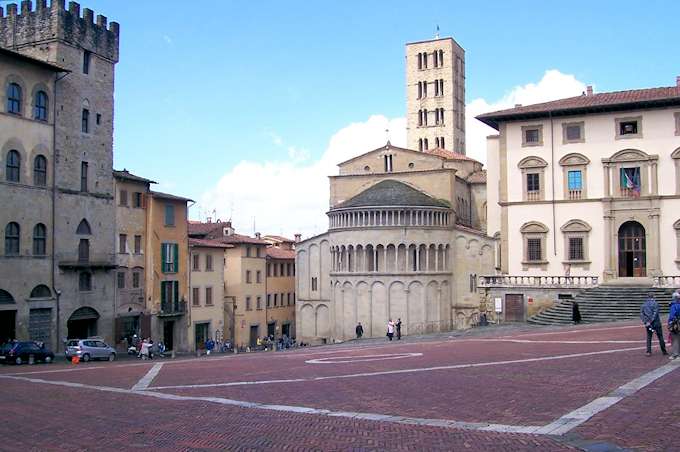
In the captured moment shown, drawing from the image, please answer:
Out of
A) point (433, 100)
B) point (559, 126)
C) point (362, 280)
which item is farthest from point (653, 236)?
point (433, 100)

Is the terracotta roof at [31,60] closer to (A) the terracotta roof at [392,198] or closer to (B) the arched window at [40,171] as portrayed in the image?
(B) the arched window at [40,171]

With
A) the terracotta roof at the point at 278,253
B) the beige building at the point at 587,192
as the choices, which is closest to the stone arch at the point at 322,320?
the terracotta roof at the point at 278,253

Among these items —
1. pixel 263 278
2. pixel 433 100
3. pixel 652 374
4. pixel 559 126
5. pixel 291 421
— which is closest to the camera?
pixel 291 421

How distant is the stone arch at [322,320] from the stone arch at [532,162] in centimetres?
2629

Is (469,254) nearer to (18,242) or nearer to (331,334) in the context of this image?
(331,334)

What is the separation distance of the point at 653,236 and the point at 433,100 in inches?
2409

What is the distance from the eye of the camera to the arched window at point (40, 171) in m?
47.0

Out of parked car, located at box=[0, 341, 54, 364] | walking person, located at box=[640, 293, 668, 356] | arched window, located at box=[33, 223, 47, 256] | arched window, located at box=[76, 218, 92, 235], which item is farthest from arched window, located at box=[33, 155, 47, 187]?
walking person, located at box=[640, 293, 668, 356]

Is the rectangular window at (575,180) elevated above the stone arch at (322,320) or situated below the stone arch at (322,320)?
above

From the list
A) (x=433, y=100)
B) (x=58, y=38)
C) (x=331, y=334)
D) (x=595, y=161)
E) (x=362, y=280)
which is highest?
(x=433, y=100)

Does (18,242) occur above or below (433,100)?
below

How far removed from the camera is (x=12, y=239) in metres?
45.0

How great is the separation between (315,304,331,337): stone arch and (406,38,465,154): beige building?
42.6 m

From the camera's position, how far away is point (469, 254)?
67625mm
